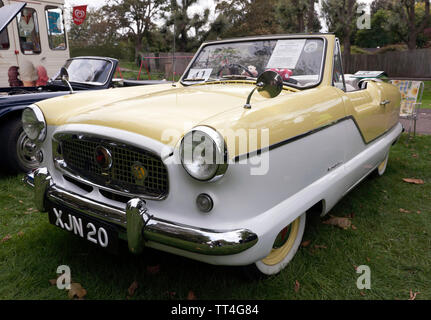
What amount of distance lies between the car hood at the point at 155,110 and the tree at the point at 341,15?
19.5 meters

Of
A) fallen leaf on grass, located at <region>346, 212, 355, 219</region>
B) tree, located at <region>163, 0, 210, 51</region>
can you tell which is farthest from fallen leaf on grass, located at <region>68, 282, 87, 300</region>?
tree, located at <region>163, 0, 210, 51</region>

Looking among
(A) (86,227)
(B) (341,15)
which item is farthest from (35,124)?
(B) (341,15)

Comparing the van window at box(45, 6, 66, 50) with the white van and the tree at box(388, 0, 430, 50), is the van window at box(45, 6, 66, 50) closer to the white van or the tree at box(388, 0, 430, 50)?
the white van

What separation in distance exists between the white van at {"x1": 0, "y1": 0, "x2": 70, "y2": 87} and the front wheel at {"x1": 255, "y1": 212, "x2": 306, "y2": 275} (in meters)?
7.12

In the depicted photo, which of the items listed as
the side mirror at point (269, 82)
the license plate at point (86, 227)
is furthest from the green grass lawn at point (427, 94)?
the license plate at point (86, 227)

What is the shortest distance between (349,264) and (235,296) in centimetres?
87

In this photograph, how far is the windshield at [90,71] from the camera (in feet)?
16.3

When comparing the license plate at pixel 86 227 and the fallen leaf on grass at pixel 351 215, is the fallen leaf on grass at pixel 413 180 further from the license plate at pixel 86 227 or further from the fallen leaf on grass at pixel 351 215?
the license plate at pixel 86 227

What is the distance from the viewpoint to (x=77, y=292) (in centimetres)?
211

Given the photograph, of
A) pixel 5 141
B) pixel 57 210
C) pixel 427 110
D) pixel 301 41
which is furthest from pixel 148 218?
pixel 427 110

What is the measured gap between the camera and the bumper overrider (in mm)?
1642

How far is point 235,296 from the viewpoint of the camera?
6.86 feet
